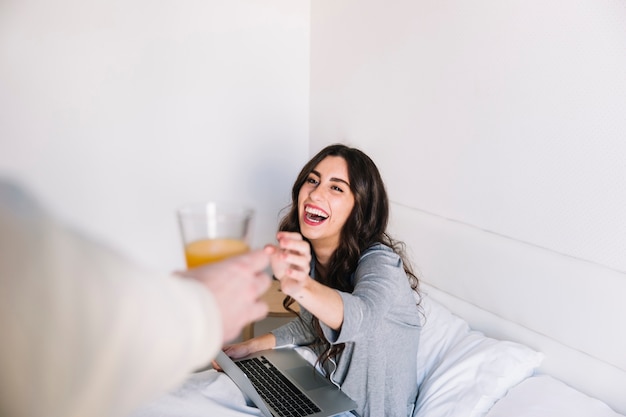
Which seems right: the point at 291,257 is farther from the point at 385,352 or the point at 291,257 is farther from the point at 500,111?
the point at 500,111

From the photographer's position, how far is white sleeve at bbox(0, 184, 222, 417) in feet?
1.79

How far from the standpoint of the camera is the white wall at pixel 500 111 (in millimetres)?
1625

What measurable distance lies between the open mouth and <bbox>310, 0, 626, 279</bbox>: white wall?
53 cm

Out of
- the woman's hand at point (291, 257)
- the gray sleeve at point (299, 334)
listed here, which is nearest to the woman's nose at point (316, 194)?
the gray sleeve at point (299, 334)

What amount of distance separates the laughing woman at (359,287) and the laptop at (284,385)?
2.1 inches

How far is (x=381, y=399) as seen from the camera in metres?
1.72

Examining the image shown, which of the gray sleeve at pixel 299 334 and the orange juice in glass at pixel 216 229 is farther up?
the orange juice in glass at pixel 216 229

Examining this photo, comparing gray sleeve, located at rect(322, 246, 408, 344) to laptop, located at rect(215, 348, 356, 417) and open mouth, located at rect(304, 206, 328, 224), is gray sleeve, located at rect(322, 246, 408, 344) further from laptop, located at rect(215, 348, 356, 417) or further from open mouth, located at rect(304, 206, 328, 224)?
laptop, located at rect(215, 348, 356, 417)

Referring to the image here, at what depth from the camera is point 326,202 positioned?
70.9 inches

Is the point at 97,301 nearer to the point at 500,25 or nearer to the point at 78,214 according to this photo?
the point at 500,25

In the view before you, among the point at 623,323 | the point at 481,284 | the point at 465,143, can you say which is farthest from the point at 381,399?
the point at 465,143

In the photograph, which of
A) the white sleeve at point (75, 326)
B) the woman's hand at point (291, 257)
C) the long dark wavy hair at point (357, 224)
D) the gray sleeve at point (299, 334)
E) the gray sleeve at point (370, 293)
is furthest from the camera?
the gray sleeve at point (299, 334)

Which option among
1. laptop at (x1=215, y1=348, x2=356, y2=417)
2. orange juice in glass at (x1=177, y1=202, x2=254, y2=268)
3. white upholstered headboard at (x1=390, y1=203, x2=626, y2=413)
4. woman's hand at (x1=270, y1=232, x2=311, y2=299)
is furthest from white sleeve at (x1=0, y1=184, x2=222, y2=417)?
white upholstered headboard at (x1=390, y1=203, x2=626, y2=413)

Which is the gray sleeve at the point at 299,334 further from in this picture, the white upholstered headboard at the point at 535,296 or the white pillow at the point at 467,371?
the white upholstered headboard at the point at 535,296
